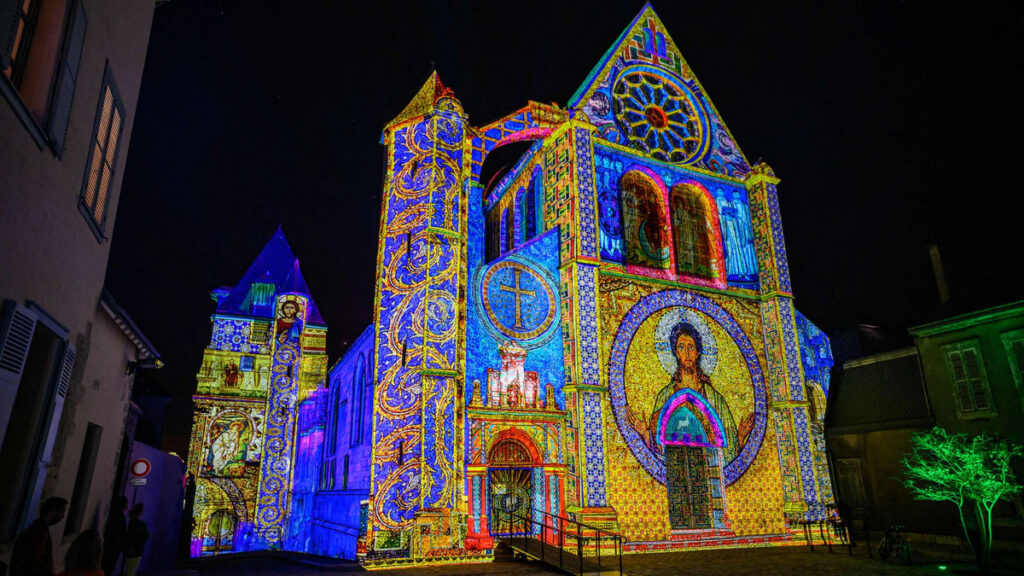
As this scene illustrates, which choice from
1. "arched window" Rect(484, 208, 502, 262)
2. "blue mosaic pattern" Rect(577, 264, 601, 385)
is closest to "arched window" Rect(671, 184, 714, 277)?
"blue mosaic pattern" Rect(577, 264, 601, 385)

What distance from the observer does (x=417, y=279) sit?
15141mm

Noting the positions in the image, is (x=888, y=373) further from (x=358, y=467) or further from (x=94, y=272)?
(x=94, y=272)

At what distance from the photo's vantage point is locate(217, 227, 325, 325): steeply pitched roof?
31.1m

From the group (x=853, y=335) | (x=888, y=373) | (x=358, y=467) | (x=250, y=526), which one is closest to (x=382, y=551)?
(x=358, y=467)

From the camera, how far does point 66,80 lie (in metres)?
5.84

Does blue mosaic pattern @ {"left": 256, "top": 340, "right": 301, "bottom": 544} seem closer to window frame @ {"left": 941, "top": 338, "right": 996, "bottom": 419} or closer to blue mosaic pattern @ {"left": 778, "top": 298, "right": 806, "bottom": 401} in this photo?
blue mosaic pattern @ {"left": 778, "top": 298, "right": 806, "bottom": 401}

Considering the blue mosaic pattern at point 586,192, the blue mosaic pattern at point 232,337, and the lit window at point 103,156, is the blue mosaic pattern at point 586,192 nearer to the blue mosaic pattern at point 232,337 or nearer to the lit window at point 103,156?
the lit window at point 103,156

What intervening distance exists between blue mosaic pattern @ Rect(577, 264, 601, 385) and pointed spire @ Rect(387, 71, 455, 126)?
6283mm

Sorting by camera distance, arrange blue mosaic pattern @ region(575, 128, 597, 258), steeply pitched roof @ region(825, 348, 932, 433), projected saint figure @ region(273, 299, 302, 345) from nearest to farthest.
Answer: blue mosaic pattern @ region(575, 128, 597, 258) < steeply pitched roof @ region(825, 348, 932, 433) < projected saint figure @ region(273, 299, 302, 345)

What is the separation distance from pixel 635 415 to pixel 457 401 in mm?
5974

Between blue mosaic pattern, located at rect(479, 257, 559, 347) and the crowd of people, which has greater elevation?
blue mosaic pattern, located at rect(479, 257, 559, 347)

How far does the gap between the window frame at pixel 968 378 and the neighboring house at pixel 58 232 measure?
21.3 meters

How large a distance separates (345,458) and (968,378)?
1887 cm

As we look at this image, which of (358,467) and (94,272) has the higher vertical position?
(94,272)
